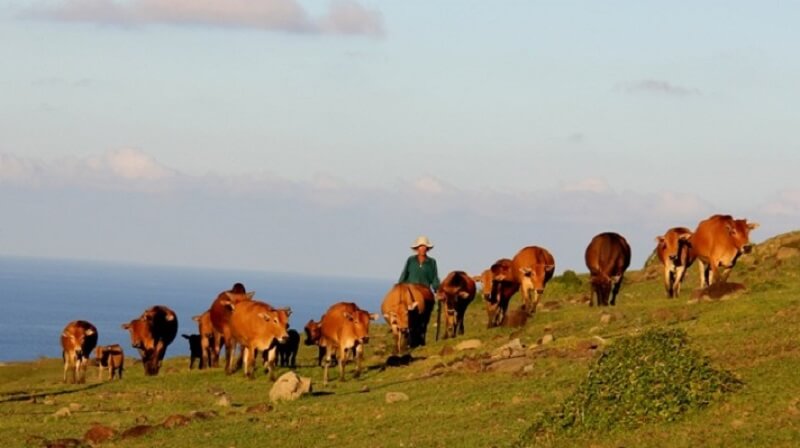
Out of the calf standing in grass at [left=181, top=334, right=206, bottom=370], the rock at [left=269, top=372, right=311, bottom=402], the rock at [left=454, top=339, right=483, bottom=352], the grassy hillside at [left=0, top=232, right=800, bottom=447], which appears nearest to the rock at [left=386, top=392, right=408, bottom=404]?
the grassy hillside at [left=0, top=232, right=800, bottom=447]

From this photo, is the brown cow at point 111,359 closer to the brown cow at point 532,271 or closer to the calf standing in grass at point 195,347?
the calf standing in grass at point 195,347

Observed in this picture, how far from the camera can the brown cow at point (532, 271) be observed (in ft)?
133

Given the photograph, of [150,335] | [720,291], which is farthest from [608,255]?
[150,335]

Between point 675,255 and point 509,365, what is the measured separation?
48.0 feet

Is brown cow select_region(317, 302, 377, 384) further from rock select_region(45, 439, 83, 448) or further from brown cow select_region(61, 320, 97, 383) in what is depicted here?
brown cow select_region(61, 320, 97, 383)

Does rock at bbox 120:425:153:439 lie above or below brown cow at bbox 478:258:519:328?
below

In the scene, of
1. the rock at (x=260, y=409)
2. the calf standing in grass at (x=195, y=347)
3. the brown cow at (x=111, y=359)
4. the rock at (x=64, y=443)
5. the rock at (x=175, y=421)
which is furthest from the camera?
the brown cow at (x=111, y=359)

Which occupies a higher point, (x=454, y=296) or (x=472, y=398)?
(x=454, y=296)

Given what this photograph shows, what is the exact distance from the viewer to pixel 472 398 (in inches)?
912

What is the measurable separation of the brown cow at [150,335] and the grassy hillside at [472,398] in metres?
2.75

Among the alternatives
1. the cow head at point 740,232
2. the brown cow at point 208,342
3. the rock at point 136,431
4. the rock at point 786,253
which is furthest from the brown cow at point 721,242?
the rock at point 136,431

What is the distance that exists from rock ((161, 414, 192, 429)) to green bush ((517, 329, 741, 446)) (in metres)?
7.17

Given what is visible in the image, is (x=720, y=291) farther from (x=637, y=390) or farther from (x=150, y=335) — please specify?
(x=637, y=390)

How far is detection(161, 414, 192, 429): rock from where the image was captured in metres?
23.8
